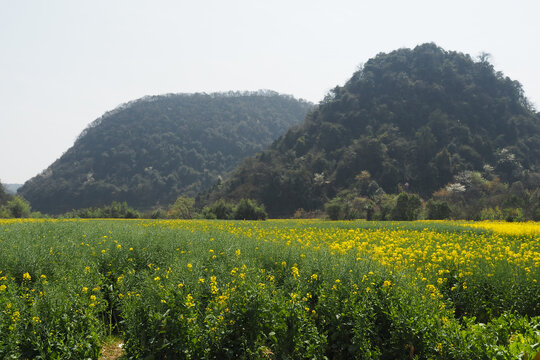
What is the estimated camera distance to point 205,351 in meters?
4.25

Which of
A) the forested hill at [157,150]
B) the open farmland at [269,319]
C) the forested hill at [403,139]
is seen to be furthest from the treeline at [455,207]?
the forested hill at [157,150]

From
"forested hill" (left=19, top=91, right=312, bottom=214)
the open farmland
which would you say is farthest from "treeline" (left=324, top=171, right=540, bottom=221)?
"forested hill" (left=19, top=91, right=312, bottom=214)

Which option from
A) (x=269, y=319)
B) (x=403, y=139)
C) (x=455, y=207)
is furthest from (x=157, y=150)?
(x=269, y=319)

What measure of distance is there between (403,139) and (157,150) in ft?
254

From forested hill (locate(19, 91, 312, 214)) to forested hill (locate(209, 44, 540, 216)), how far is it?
3382 cm

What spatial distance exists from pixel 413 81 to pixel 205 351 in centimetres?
9764

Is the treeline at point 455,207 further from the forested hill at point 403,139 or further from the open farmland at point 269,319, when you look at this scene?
the open farmland at point 269,319

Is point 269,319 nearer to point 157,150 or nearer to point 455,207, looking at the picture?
point 455,207

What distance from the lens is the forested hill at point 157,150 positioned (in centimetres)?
9494

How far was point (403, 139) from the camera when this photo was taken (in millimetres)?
73062

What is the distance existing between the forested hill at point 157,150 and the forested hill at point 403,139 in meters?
33.8

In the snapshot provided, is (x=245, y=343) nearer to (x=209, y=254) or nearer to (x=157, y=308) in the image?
(x=157, y=308)

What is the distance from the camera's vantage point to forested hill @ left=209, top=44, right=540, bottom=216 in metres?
65.9

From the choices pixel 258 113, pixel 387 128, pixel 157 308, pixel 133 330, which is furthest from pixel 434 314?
pixel 258 113
